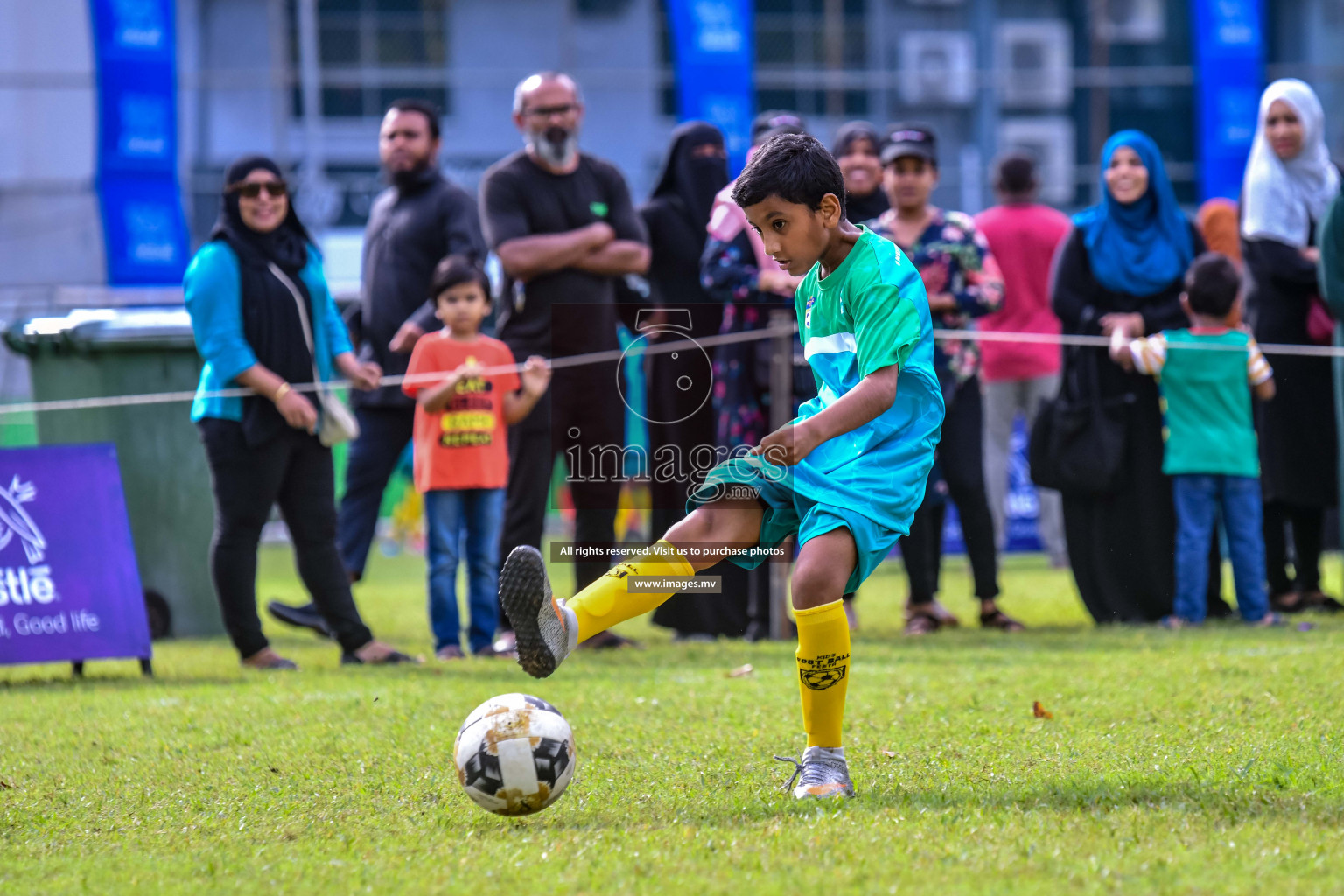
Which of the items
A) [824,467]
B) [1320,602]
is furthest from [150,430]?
[1320,602]

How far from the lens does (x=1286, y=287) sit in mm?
8227

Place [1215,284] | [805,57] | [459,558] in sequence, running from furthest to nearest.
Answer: [805,57] → [1215,284] → [459,558]

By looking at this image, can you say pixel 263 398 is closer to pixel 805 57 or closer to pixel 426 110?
pixel 426 110

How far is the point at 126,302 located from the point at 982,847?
12.4 metres

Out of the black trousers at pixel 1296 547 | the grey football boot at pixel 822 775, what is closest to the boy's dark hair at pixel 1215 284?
the black trousers at pixel 1296 547

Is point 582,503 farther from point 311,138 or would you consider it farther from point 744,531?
point 311,138

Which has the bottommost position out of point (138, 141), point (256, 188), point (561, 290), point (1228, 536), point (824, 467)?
point (1228, 536)

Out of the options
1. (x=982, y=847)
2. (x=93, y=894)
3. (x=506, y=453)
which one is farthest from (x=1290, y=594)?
(x=93, y=894)

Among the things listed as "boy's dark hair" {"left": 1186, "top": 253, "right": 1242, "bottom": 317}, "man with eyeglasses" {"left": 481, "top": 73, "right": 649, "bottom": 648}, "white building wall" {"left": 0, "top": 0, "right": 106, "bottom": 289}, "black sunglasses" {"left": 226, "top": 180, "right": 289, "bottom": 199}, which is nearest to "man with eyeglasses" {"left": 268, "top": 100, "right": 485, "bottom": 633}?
"man with eyeglasses" {"left": 481, "top": 73, "right": 649, "bottom": 648}

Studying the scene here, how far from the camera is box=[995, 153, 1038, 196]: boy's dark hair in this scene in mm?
A: 9609

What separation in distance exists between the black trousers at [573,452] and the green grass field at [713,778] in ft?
2.29

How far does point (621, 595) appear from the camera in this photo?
3.93 meters

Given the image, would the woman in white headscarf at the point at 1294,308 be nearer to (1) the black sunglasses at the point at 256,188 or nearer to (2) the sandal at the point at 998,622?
(2) the sandal at the point at 998,622

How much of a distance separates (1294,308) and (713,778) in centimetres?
548
